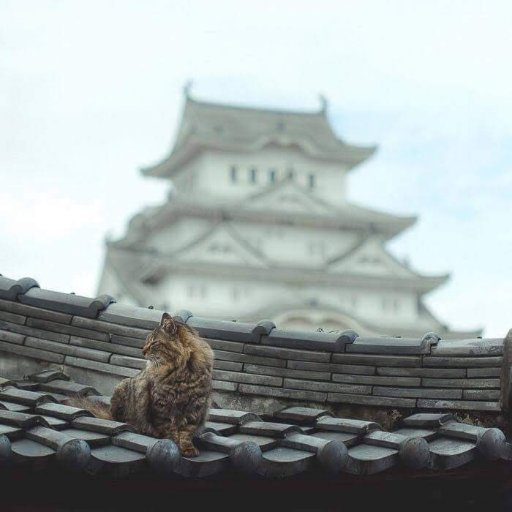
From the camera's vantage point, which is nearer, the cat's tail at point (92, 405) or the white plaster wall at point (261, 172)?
the cat's tail at point (92, 405)

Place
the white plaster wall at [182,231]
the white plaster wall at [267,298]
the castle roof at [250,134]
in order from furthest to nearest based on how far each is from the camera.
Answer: the castle roof at [250,134], the white plaster wall at [182,231], the white plaster wall at [267,298]

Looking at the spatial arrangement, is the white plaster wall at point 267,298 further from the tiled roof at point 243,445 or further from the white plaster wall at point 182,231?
the tiled roof at point 243,445

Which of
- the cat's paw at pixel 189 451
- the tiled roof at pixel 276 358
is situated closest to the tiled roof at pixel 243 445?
the cat's paw at pixel 189 451

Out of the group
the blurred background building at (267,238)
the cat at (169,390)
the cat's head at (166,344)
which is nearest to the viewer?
the cat at (169,390)

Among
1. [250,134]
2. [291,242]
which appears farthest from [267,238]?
[250,134]

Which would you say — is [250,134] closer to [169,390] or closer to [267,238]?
[267,238]

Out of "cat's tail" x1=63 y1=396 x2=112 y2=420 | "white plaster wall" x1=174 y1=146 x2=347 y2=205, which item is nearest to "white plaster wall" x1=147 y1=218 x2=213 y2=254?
"white plaster wall" x1=174 y1=146 x2=347 y2=205

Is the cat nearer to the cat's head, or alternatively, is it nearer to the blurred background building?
the cat's head

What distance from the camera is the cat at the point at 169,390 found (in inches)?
165

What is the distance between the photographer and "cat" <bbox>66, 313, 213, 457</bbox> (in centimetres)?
419

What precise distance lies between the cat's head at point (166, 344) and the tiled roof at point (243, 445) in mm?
295

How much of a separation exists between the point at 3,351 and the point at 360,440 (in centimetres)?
193

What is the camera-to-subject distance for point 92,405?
4641 mm

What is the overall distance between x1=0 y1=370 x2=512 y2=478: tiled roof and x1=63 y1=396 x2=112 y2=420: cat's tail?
7 cm
